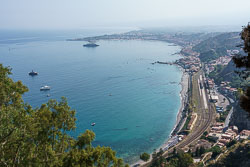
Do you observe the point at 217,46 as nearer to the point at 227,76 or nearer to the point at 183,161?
the point at 227,76

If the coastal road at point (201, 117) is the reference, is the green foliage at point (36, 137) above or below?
above

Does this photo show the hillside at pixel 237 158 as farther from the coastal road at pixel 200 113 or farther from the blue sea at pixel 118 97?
the blue sea at pixel 118 97

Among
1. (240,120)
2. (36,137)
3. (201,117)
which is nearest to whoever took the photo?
(36,137)

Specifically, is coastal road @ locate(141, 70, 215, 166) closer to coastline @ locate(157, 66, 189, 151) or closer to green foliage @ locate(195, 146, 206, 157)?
coastline @ locate(157, 66, 189, 151)

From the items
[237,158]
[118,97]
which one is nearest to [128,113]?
[118,97]

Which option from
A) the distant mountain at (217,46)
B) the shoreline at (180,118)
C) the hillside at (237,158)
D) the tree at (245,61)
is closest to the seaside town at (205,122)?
the shoreline at (180,118)

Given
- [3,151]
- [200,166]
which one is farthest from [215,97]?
[3,151]

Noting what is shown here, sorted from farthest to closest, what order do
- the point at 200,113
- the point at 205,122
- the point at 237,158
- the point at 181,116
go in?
the point at 181,116 < the point at 200,113 < the point at 205,122 < the point at 237,158
